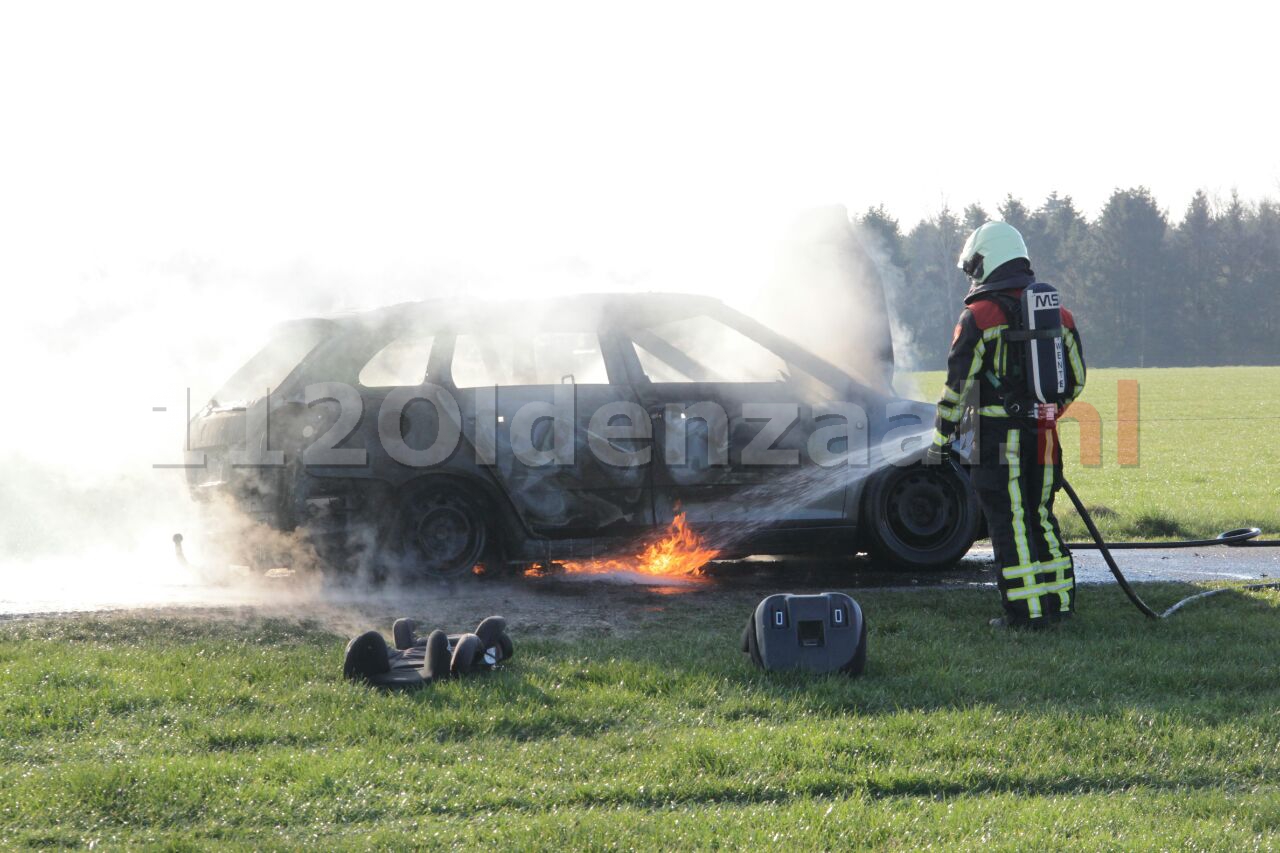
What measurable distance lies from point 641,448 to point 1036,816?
396cm

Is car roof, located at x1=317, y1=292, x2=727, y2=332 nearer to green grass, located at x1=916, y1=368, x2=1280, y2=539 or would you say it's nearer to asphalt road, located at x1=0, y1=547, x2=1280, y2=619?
asphalt road, located at x1=0, y1=547, x2=1280, y2=619

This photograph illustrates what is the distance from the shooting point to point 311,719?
442 cm

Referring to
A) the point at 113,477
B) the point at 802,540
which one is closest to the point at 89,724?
the point at 802,540

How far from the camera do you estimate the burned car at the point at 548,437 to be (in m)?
7.02

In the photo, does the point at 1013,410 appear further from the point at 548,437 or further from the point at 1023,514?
the point at 548,437

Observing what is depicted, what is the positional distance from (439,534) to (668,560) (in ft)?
4.50

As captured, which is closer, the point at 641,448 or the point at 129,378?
the point at 641,448

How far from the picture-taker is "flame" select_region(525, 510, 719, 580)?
7.28 metres

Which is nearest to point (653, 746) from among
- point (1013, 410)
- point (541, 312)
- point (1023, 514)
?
point (1023, 514)

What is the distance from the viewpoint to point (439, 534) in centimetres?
720

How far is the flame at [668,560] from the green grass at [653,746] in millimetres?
1492

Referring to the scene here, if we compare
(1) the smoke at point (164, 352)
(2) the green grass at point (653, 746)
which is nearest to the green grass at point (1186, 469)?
(1) the smoke at point (164, 352)

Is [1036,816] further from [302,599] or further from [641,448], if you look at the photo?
[302,599]

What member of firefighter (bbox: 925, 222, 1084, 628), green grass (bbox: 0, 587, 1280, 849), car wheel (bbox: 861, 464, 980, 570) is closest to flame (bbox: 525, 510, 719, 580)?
car wheel (bbox: 861, 464, 980, 570)
